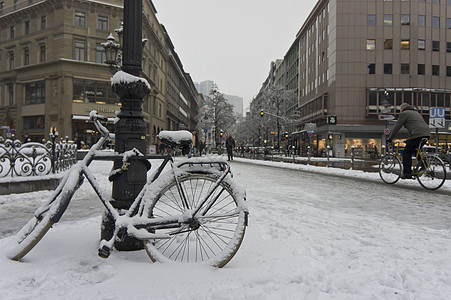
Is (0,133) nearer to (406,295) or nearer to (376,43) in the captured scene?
(406,295)

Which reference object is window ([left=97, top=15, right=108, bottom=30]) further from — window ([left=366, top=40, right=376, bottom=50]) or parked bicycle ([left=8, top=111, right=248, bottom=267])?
parked bicycle ([left=8, top=111, right=248, bottom=267])

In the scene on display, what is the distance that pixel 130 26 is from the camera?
334cm

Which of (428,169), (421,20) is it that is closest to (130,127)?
(428,169)

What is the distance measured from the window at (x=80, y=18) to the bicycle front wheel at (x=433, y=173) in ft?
121

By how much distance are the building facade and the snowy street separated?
29413mm

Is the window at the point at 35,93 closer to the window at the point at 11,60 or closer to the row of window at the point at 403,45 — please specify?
the window at the point at 11,60

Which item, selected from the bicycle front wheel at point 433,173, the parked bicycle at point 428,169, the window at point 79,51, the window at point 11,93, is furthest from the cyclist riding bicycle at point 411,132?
the window at point 11,93

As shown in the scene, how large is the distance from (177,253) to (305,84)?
185 feet

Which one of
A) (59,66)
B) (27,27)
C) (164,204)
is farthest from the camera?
(27,27)

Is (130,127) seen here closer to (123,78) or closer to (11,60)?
(123,78)

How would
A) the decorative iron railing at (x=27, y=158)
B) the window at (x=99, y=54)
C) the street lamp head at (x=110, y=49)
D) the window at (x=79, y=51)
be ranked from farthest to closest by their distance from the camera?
the window at (x=99, y=54), the window at (x=79, y=51), the street lamp head at (x=110, y=49), the decorative iron railing at (x=27, y=158)

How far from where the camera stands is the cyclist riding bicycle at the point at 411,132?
24.2ft

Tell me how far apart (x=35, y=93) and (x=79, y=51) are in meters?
7.92

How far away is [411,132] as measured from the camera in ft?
24.8
